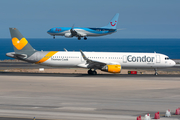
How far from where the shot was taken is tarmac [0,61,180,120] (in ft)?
65.5

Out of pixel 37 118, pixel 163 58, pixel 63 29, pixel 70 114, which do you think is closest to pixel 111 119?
pixel 70 114

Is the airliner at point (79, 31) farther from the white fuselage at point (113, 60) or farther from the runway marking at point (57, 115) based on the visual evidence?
the runway marking at point (57, 115)

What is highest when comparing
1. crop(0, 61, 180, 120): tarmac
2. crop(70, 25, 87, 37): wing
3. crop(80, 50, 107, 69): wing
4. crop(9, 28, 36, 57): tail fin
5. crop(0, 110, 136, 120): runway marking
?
crop(70, 25, 87, 37): wing

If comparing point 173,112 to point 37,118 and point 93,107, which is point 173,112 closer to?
point 93,107

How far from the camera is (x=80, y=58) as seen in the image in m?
48.1

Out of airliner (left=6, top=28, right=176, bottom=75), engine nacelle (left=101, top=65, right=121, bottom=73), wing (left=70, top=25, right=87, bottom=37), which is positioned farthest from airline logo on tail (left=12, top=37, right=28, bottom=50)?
wing (left=70, top=25, right=87, bottom=37)

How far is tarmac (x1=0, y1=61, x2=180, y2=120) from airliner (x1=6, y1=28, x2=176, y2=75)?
12146 mm

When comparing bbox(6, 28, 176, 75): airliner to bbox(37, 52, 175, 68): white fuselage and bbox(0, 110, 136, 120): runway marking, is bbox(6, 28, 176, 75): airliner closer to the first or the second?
bbox(37, 52, 175, 68): white fuselage

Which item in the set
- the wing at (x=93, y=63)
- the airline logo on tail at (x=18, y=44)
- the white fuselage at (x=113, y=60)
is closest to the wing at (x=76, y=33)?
the airline logo on tail at (x=18, y=44)

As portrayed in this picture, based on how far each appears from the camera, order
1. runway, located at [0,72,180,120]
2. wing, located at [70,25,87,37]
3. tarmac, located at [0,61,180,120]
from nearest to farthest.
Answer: tarmac, located at [0,61,180,120] < runway, located at [0,72,180,120] < wing, located at [70,25,87,37]

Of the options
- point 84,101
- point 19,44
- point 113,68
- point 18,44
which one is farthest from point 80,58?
point 84,101

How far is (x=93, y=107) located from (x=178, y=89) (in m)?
14.2

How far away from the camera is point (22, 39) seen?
4941cm

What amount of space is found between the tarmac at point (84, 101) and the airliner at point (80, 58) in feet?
39.9
